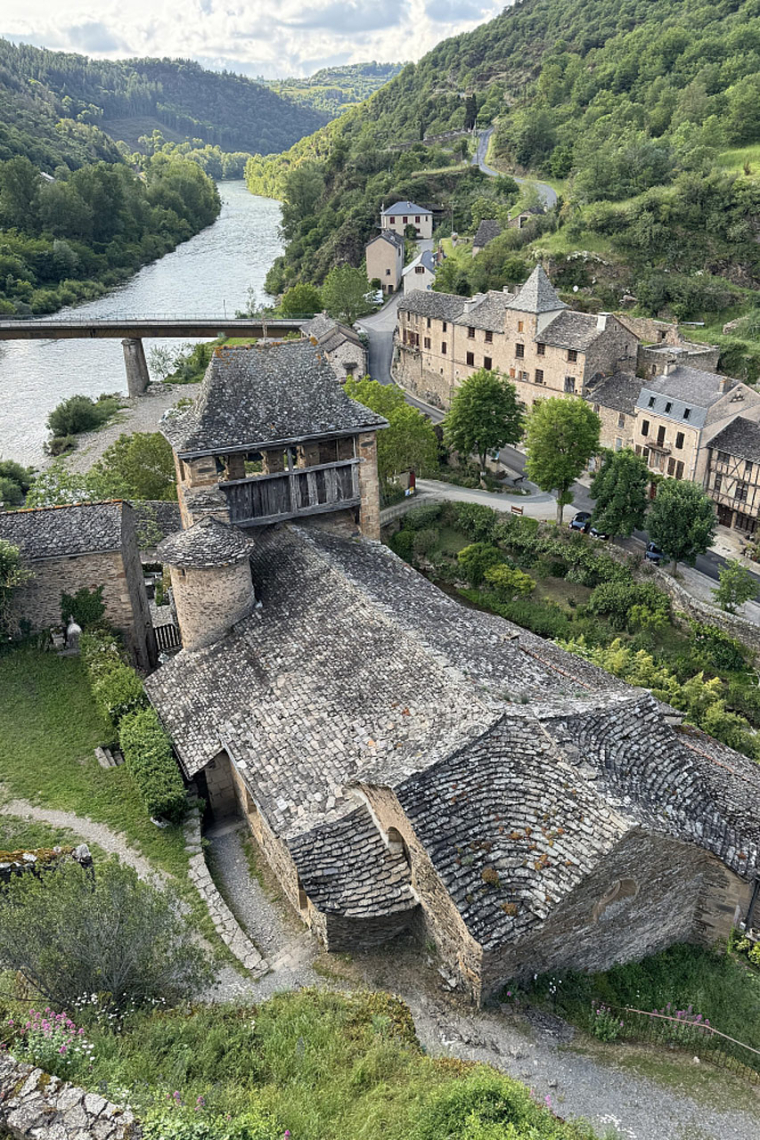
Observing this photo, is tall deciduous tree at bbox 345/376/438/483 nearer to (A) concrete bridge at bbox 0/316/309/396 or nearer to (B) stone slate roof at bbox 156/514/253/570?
(B) stone slate roof at bbox 156/514/253/570

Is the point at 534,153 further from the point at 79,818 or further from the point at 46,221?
the point at 79,818

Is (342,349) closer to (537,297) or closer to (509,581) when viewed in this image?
(537,297)

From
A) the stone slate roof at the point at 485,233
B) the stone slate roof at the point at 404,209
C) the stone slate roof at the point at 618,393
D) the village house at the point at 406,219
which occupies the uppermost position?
the stone slate roof at the point at 404,209

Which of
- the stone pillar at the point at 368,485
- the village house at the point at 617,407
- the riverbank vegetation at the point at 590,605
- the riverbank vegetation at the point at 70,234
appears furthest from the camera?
the riverbank vegetation at the point at 70,234

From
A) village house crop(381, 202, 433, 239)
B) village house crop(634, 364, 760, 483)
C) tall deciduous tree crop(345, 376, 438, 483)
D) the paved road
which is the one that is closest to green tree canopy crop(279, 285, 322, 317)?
village house crop(381, 202, 433, 239)

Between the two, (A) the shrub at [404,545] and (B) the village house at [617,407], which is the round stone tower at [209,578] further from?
(B) the village house at [617,407]

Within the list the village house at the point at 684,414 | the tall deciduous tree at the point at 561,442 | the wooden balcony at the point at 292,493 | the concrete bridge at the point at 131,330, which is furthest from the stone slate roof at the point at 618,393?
the concrete bridge at the point at 131,330
